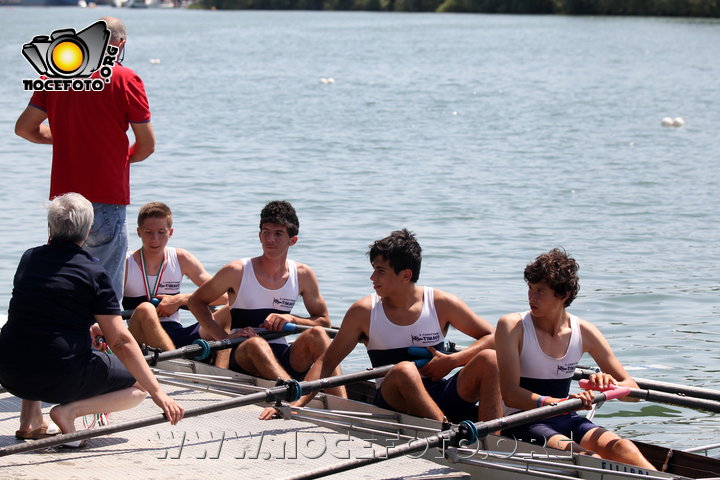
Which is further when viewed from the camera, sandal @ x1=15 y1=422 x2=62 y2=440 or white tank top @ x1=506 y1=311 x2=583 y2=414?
white tank top @ x1=506 y1=311 x2=583 y2=414

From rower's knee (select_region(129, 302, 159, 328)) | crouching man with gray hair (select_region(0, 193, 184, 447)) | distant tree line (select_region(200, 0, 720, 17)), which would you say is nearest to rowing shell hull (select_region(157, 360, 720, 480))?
rower's knee (select_region(129, 302, 159, 328))

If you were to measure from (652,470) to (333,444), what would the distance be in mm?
1591

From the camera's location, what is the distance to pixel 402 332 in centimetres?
617

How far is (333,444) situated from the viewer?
5.52 m

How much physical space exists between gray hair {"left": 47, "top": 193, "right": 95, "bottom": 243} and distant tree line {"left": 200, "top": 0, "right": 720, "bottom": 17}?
65633 mm

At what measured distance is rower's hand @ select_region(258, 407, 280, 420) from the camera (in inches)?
232

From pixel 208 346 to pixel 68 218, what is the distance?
6.65 ft

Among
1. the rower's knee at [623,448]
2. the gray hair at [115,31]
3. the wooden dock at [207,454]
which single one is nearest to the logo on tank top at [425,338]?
the wooden dock at [207,454]

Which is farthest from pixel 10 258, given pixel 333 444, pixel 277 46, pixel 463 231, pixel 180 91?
pixel 277 46

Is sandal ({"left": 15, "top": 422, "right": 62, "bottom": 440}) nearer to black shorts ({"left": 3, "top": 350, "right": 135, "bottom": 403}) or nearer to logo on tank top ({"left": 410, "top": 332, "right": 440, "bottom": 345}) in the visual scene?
black shorts ({"left": 3, "top": 350, "right": 135, "bottom": 403})

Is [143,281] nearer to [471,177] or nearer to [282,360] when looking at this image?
[282,360]

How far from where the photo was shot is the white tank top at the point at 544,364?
5.66m

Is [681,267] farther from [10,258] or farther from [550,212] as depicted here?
[10,258]

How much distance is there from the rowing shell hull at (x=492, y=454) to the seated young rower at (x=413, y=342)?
0.40 feet
